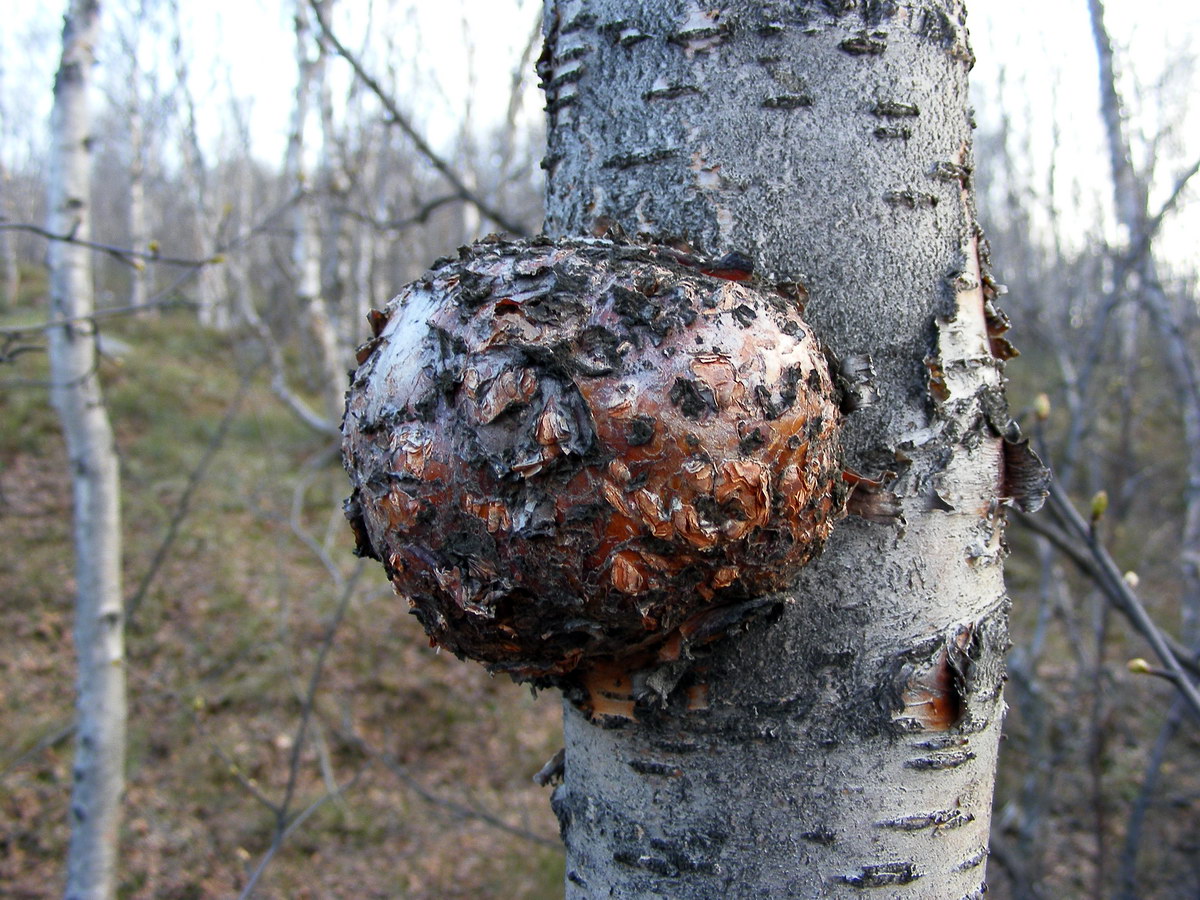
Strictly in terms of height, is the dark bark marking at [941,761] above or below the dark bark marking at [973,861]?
above

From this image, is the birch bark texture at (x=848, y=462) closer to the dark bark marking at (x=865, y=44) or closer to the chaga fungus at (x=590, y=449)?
the dark bark marking at (x=865, y=44)

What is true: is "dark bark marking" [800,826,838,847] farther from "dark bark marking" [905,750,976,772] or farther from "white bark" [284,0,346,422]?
"white bark" [284,0,346,422]

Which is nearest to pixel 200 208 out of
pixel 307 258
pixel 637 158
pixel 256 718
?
pixel 307 258

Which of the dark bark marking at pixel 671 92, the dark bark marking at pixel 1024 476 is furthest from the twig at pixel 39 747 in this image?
the dark bark marking at pixel 1024 476

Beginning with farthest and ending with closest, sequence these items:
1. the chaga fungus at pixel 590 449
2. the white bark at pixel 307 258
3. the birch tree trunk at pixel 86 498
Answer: the white bark at pixel 307 258
the birch tree trunk at pixel 86 498
the chaga fungus at pixel 590 449

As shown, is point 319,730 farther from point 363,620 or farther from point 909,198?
point 909,198

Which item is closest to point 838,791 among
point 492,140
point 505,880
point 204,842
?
point 505,880
